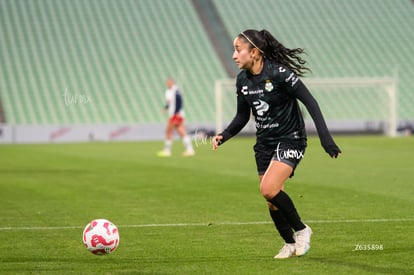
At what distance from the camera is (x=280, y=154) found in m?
8.15

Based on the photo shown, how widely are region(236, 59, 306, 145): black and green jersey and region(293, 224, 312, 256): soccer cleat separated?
2.86 ft

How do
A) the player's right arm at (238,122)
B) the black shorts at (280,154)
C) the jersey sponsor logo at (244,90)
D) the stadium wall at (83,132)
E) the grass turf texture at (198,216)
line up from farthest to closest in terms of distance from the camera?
the stadium wall at (83,132)
the player's right arm at (238,122)
the jersey sponsor logo at (244,90)
the black shorts at (280,154)
the grass turf texture at (198,216)

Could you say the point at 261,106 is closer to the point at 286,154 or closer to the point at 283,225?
the point at 286,154

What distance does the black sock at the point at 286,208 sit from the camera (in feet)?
26.8

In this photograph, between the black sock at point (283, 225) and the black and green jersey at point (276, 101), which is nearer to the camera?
the black and green jersey at point (276, 101)

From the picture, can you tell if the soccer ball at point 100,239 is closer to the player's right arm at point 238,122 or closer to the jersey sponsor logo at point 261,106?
the player's right arm at point 238,122

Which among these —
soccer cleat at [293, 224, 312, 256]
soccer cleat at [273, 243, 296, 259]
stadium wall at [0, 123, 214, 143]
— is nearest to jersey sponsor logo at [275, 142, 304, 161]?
soccer cleat at [293, 224, 312, 256]

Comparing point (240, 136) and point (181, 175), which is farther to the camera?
point (240, 136)

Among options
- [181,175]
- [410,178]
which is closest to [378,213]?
[410,178]

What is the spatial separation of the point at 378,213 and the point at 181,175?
26.0 feet

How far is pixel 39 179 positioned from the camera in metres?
18.2

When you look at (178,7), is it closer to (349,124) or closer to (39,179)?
(349,124)

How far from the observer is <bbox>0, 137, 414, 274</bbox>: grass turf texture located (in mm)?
7887

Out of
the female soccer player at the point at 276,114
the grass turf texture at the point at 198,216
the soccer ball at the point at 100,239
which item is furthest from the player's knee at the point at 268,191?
the soccer ball at the point at 100,239
